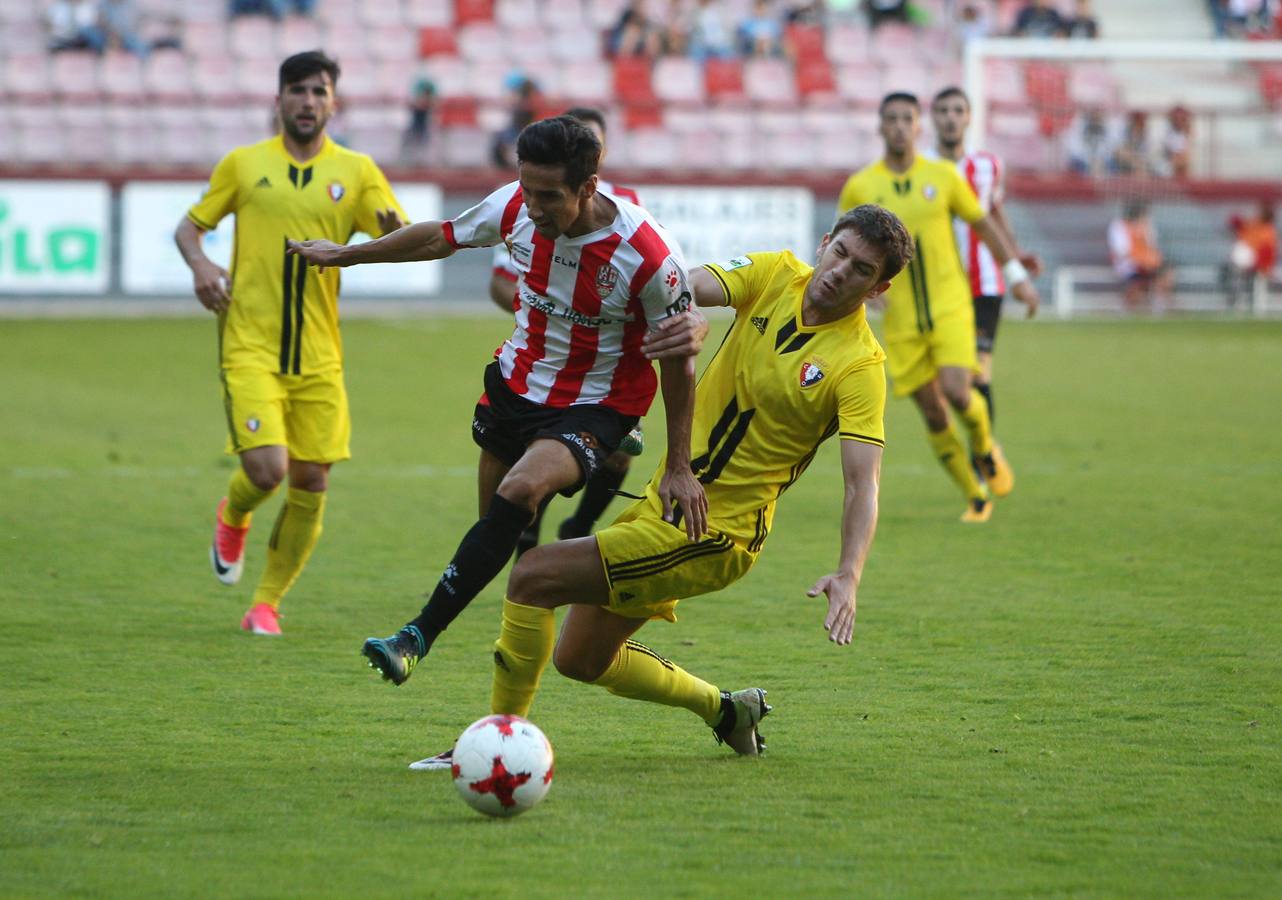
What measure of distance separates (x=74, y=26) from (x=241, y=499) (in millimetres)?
20519

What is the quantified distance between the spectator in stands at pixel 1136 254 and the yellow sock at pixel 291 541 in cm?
1980

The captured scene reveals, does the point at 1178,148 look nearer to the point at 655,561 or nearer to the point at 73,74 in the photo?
the point at 73,74

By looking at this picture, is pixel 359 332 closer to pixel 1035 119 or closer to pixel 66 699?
pixel 1035 119

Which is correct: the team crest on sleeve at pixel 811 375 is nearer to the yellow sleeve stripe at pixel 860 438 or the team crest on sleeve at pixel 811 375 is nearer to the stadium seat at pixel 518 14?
the yellow sleeve stripe at pixel 860 438

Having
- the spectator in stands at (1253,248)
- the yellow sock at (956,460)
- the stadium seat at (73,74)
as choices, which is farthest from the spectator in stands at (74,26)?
the yellow sock at (956,460)

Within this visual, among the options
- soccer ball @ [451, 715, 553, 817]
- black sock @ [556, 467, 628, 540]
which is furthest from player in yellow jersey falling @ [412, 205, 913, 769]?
black sock @ [556, 467, 628, 540]

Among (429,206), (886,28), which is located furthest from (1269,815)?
(886,28)

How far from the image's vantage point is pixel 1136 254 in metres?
25.4

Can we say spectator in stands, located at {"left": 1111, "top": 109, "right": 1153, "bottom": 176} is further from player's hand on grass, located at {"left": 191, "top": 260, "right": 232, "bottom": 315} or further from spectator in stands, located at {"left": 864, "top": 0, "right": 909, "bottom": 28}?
player's hand on grass, located at {"left": 191, "top": 260, "right": 232, "bottom": 315}

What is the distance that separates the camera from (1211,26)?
95.9ft

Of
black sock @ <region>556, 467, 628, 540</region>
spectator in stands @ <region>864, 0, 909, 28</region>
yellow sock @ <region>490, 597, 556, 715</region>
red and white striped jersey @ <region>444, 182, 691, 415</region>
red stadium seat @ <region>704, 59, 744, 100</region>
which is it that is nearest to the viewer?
yellow sock @ <region>490, 597, 556, 715</region>

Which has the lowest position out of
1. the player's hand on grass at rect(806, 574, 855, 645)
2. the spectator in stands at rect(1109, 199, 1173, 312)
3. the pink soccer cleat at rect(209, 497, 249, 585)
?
the spectator in stands at rect(1109, 199, 1173, 312)

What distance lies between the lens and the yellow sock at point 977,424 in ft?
34.4

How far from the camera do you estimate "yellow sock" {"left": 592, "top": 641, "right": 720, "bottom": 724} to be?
5379 millimetres
